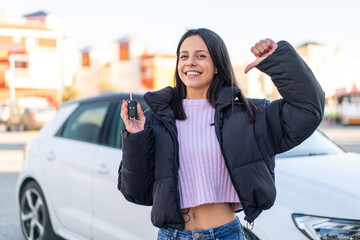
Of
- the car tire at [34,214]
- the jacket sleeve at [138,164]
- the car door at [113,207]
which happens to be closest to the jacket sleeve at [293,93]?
the jacket sleeve at [138,164]

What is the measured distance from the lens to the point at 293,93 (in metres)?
→ 2.08

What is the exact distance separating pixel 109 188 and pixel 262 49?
2.06 m

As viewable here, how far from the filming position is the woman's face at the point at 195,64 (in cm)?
231

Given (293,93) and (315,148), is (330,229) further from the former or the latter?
(315,148)

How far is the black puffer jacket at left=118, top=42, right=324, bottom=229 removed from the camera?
6.85 feet

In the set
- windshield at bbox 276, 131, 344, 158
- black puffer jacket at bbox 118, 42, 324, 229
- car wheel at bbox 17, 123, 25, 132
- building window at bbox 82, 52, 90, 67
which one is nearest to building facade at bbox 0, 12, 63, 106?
car wheel at bbox 17, 123, 25, 132

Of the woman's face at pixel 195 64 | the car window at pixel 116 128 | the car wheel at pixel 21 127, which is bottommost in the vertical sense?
the car wheel at pixel 21 127

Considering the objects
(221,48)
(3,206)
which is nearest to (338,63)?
(3,206)

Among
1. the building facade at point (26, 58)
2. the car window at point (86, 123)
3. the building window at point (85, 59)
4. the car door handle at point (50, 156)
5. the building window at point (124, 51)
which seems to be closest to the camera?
the car window at point (86, 123)

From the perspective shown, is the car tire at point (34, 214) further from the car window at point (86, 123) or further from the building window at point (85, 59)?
the building window at point (85, 59)

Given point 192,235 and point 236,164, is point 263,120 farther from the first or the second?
point 192,235

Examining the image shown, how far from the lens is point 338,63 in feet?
158

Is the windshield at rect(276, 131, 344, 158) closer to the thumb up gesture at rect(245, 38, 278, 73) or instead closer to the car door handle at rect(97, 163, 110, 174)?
the car door handle at rect(97, 163, 110, 174)

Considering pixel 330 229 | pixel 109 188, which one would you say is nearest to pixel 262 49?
pixel 330 229
